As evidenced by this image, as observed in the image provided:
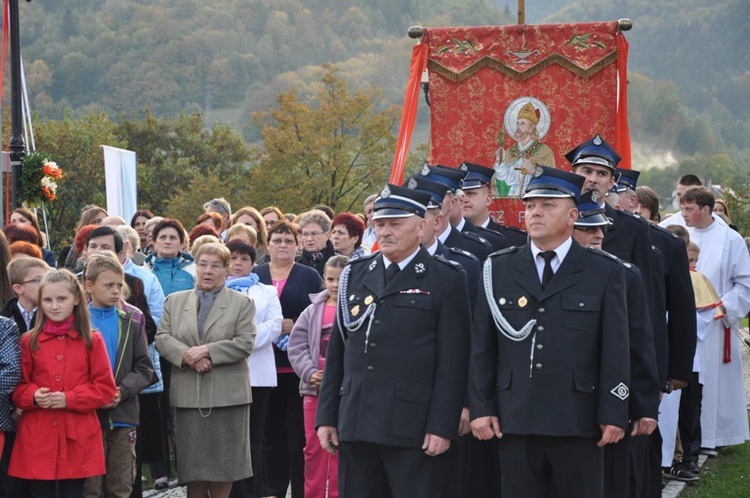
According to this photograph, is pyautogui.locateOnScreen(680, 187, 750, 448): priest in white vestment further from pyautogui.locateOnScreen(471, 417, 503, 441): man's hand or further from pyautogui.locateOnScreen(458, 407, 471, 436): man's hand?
pyautogui.locateOnScreen(471, 417, 503, 441): man's hand

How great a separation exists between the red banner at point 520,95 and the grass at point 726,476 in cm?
250

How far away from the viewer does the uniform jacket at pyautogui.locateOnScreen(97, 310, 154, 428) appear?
23.4 feet

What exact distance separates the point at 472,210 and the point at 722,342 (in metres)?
3.59

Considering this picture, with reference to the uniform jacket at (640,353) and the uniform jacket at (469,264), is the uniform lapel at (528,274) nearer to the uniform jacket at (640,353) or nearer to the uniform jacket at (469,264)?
the uniform jacket at (640,353)

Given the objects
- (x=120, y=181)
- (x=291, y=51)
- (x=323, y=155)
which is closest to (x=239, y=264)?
(x=120, y=181)

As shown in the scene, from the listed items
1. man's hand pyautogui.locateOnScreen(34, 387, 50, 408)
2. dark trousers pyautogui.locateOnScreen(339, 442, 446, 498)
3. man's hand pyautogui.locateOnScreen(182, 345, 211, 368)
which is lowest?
dark trousers pyautogui.locateOnScreen(339, 442, 446, 498)

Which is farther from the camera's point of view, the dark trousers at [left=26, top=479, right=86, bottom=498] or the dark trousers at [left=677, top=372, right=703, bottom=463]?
the dark trousers at [left=677, top=372, right=703, bottom=463]

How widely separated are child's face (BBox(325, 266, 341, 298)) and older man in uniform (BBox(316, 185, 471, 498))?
2159 mm

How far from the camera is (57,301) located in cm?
666

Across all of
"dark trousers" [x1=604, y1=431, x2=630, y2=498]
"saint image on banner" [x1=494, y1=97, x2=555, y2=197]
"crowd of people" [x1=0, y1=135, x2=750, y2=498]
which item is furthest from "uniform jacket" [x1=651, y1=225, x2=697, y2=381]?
"dark trousers" [x1=604, y1=431, x2=630, y2=498]

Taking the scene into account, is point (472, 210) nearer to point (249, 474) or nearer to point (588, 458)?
point (249, 474)

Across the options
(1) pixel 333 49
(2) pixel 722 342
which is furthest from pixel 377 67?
(2) pixel 722 342

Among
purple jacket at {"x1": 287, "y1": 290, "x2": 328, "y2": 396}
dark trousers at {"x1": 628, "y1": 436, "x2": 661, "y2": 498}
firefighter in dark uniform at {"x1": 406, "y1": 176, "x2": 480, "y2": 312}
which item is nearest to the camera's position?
firefighter in dark uniform at {"x1": 406, "y1": 176, "x2": 480, "y2": 312}

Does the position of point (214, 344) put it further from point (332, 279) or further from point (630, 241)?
point (630, 241)
